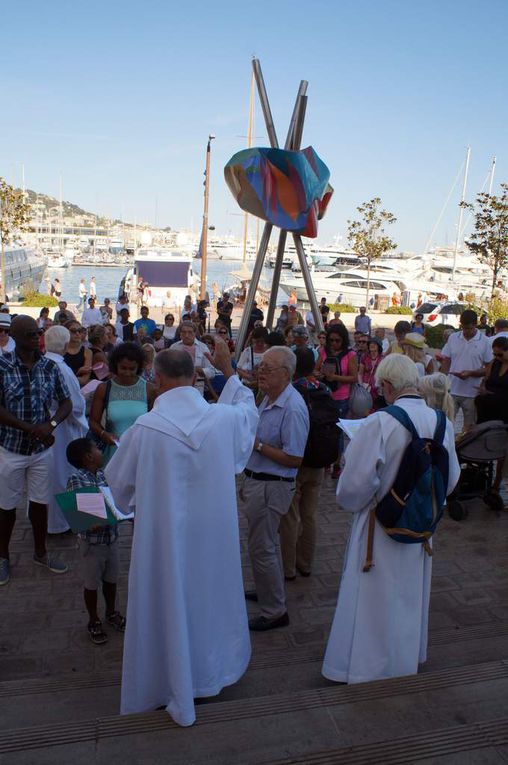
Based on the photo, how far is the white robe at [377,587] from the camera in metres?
3.11

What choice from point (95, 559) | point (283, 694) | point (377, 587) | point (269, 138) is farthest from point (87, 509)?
point (269, 138)

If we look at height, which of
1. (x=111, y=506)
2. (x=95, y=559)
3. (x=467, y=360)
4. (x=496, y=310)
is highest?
(x=496, y=310)

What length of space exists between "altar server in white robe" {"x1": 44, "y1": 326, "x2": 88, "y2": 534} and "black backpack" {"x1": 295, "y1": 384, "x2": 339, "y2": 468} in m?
1.99

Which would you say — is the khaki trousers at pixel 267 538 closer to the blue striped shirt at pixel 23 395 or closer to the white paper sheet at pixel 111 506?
the white paper sheet at pixel 111 506

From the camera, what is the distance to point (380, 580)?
10.4 feet

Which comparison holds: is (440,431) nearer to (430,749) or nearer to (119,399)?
(430,749)

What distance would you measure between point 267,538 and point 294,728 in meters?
1.59

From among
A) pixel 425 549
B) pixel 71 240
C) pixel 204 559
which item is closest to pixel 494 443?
pixel 425 549

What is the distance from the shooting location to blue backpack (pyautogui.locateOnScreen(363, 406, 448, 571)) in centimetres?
304

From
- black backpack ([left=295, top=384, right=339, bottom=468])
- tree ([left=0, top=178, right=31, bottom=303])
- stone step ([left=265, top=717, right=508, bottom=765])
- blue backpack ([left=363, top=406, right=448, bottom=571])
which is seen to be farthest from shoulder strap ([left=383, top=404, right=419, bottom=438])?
tree ([left=0, top=178, right=31, bottom=303])

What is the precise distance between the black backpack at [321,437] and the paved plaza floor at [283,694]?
3.25 feet

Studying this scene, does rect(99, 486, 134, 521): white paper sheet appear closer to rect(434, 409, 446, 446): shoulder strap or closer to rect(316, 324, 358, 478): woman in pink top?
rect(434, 409, 446, 446): shoulder strap

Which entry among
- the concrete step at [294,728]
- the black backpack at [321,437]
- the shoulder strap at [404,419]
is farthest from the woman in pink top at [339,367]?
the concrete step at [294,728]

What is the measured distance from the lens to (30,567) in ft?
15.9
